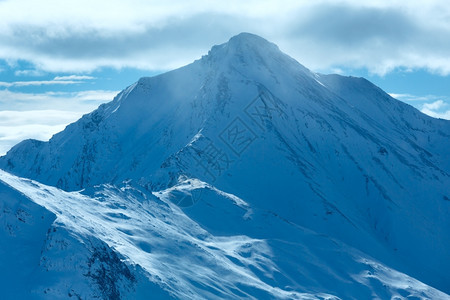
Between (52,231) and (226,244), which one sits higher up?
(226,244)

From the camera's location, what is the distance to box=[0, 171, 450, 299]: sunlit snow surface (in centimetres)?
10344

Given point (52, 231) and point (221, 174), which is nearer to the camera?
point (52, 231)

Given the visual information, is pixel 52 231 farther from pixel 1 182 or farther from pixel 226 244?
pixel 226 244

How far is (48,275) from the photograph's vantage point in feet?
282

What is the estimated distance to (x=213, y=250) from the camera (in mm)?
124250

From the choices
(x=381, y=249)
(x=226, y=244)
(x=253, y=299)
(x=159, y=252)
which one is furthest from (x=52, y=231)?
(x=381, y=249)

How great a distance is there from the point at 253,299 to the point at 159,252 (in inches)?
759

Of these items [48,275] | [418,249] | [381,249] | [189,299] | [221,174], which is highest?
[418,249]

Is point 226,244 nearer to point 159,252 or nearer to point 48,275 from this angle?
point 159,252

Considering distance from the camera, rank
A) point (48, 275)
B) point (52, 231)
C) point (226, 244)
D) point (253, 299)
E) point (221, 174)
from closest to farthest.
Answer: point (48, 275)
point (52, 231)
point (253, 299)
point (226, 244)
point (221, 174)

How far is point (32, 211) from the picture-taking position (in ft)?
317

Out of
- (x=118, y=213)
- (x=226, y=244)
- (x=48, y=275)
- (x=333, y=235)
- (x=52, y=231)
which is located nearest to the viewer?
(x=48, y=275)

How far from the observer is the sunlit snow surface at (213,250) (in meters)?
103

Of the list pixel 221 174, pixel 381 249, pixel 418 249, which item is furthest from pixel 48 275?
pixel 418 249
